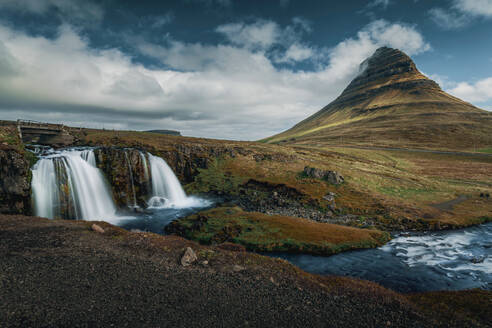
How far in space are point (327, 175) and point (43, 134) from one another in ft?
204

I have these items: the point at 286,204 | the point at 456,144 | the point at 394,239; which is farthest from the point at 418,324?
the point at 456,144

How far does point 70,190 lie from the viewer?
28406mm

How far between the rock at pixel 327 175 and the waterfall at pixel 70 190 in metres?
38.2

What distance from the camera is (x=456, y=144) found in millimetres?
123250

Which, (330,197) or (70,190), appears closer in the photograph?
(70,190)

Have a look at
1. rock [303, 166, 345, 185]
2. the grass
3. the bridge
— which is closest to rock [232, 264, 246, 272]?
rock [303, 166, 345, 185]

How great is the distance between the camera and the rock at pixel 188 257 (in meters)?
13.1

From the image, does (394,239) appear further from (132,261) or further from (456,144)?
(456,144)

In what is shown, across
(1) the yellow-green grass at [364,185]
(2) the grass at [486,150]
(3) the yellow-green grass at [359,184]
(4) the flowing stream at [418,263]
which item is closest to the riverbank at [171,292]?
(4) the flowing stream at [418,263]

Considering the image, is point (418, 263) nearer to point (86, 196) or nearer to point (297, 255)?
A: point (297, 255)

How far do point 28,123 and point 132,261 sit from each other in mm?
47788

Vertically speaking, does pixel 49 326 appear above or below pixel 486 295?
above

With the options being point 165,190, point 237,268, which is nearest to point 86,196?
point 165,190

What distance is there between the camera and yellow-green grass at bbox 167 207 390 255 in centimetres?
2161
